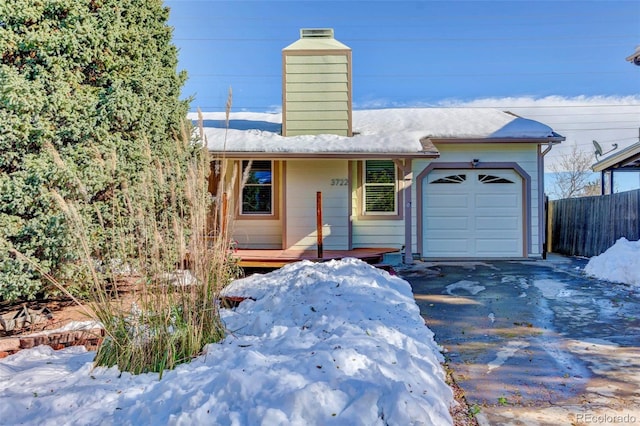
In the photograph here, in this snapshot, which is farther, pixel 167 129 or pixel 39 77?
pixel 167 129

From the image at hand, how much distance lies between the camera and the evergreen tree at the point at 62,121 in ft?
12.5

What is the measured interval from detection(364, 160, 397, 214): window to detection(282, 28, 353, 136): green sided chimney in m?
0.94

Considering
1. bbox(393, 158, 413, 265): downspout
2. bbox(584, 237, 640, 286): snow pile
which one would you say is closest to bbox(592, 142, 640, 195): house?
bbox(584, 237, 640, 286): snow pile

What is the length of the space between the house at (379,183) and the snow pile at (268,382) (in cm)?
497

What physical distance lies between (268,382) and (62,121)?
355 centimetres

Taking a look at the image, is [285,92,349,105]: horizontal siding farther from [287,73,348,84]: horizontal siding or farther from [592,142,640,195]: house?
[592,142,640,195]: house

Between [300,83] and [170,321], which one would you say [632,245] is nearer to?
[300,83]

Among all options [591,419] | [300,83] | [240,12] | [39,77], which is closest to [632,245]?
[591,419]

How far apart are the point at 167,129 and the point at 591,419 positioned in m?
5.36

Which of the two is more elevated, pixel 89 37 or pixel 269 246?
pixel 89 37

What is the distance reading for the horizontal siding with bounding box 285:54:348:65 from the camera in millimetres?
8977

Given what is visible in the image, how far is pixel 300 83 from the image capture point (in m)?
9.04

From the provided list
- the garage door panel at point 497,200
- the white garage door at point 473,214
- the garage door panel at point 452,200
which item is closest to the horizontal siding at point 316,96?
the white garage door at point 473,214

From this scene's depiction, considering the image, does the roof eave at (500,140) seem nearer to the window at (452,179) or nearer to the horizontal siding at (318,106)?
the window at (452,179)
